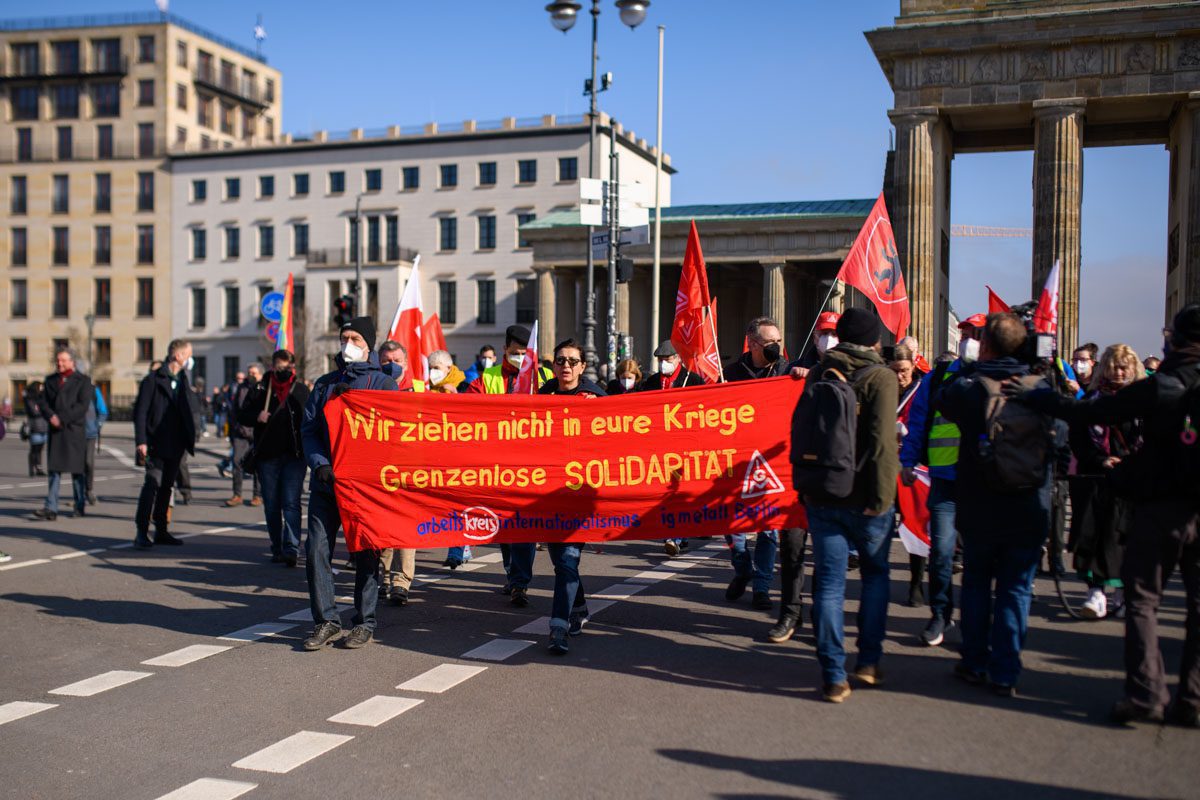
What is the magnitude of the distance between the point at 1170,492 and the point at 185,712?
5205 millimetres

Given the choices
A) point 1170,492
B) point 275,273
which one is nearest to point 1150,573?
point 1170,492

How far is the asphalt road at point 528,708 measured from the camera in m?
5.13

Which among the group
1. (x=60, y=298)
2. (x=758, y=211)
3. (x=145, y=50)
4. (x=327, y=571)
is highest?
(x=145, y=50)

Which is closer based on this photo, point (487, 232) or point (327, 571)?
point (327, 571)

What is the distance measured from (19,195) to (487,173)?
36412 millimetres

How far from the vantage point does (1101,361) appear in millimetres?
8398

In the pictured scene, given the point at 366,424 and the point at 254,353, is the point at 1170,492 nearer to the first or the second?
the point at 366,424

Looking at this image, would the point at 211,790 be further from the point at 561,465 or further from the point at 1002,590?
the point at 1002,590

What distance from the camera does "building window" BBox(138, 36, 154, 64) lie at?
3130 inches

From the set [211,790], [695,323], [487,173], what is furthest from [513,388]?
[487,173]

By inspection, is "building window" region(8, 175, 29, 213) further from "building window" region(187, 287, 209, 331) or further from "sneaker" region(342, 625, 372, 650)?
"sneaker" region(342, 625, 372, 650)

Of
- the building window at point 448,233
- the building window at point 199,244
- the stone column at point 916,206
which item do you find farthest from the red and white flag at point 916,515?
the building window at point 199,244

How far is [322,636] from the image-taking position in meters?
7.77

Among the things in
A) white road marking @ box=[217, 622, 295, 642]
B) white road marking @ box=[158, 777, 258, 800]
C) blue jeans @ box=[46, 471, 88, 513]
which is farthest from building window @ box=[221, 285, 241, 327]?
white road marking @ box=[158, 777, 258, 800]
